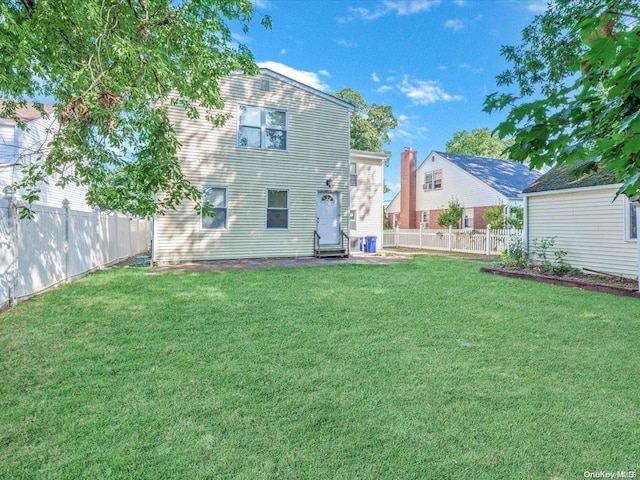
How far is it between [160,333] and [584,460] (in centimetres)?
409

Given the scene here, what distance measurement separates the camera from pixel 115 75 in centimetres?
516

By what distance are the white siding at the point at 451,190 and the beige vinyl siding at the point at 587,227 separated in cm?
772

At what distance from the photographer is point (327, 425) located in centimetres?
247

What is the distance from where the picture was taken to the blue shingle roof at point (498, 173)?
19.3 m

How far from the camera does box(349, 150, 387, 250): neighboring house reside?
1786cm

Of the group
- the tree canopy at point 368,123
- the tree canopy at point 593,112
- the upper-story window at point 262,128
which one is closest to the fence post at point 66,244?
the upper-story window at point 262,128

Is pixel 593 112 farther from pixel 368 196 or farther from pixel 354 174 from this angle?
pixel 368 196

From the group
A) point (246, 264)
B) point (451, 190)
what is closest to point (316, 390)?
point (246, 264)

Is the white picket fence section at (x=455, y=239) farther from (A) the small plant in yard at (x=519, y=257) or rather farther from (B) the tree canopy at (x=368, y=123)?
(B) the tree canopy at (x=368, y=123)

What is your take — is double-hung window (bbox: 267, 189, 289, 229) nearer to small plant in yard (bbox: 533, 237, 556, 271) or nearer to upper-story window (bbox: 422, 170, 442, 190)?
small plant in yard (bbox: 533, 237, 556, 271)

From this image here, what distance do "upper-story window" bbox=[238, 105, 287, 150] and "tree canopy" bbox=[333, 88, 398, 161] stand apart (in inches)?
742

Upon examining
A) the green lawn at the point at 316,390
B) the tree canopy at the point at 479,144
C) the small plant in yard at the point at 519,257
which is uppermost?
the tree canopy at the point at 479,144

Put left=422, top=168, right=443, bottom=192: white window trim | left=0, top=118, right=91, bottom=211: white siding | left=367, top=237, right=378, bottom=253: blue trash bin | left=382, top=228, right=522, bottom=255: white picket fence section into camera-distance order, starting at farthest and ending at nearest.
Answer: left=422, top=168, right=443, bottom=192: white window trim → left=367, top=237, right=378, bottom=253: blue trash bin → left=382, top=228, right=522, bottom=255: white picket fence section → left=0, top=118, right=91, bottom=211: white siding

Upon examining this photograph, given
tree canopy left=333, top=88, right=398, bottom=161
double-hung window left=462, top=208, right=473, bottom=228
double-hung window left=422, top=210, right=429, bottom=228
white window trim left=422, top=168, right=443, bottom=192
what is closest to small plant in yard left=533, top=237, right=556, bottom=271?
double-hung window left=462, top=208, right=473, bottom=228
